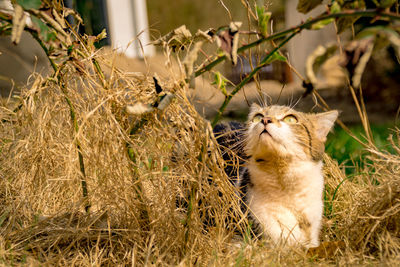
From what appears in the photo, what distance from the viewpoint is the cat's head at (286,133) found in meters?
1.26

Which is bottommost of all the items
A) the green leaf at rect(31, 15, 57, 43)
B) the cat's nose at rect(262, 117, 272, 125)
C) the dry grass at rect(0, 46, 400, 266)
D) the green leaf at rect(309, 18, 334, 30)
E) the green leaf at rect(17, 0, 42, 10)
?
the dry grass at rect(0, 46, 400, 266)

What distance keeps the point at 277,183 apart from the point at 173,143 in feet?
1.30

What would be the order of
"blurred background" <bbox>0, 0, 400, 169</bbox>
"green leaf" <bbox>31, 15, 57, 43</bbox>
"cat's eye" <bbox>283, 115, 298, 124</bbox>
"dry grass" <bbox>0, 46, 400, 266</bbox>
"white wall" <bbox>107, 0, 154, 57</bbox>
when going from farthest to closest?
"white wall" <bbox>107, 0, 154, 57</bbox> → "blurred background" <bbox>0, 0, 400, 169</bbox> → "cat's eye" <bbox>283, 115, 298, 124</bbox> → "dry grass" <bbox>0, 46, 400, 266</bbox> → "green leaf" <bbox>31, 15, 57, 43</bbox>

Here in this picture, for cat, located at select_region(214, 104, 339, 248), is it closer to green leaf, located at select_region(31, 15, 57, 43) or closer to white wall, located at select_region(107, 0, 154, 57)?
green leaf, located at select_region(31, 15, 57, 43)

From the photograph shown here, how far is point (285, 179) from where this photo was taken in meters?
→ 1.29

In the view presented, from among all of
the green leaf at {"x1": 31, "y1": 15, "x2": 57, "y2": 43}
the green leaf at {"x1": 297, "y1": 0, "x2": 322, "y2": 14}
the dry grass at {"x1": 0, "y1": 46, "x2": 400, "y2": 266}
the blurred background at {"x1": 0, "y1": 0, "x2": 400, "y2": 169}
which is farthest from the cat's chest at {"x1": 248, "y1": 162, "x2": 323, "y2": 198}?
the blurred background at {"x1": 0, "y1": 0, "x2": 400, "y2": 169}

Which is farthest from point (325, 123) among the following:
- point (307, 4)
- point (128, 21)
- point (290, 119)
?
point (128, 21)

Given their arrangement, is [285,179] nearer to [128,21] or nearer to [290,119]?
[290,119]

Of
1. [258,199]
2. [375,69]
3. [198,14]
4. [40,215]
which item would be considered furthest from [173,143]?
[198,14]

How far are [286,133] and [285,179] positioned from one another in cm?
16

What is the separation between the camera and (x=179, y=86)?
3.55ft

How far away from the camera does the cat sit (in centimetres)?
127

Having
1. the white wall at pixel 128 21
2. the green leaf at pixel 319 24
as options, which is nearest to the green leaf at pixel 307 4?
the green leaf at pixel 319 24

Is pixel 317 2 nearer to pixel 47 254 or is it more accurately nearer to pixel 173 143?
pixel 173 143
